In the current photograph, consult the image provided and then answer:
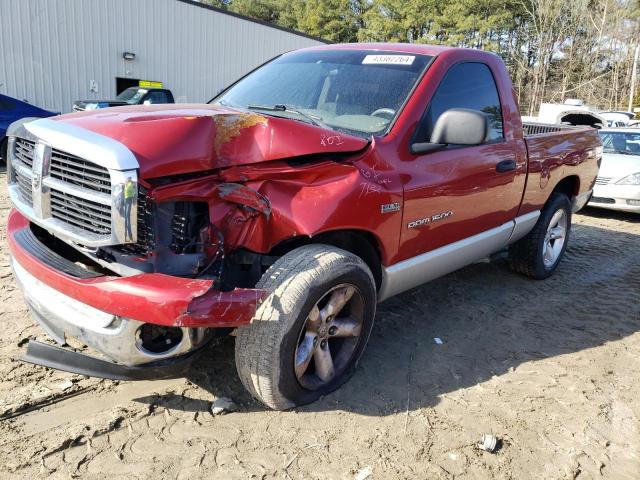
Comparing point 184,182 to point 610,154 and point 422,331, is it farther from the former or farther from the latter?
point 610,154

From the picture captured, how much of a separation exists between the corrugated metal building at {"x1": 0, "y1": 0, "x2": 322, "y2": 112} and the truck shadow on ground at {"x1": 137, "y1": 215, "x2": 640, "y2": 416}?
15139mm

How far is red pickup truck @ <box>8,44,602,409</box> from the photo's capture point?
7.46ft

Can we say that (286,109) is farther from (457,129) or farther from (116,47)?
(116,47)

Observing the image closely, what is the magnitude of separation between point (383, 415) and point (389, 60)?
2213 mm

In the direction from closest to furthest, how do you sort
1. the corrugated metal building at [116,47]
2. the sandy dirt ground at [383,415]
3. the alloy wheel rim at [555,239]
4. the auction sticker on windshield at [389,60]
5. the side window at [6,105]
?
the sandy dirt ground at [383,415]
the auction sticker on windshield at [389,60]
the alloy wheel rim at [555,239]
the side window at [6,105]
the corrugated metal building at [116,47]

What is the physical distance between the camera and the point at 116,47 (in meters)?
17.6

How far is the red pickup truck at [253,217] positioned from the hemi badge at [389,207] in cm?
2

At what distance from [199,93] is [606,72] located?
31.7m

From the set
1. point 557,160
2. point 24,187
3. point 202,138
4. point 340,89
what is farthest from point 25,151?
point 557,160

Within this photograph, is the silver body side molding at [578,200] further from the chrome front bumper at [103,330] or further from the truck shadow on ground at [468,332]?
the chrome front bumper at [103,330]

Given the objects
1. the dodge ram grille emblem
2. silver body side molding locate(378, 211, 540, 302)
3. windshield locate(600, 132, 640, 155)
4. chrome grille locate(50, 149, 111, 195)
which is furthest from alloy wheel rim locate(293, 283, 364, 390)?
windshield locate(600, 132, 640, 155)

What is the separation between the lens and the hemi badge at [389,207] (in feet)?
9.58

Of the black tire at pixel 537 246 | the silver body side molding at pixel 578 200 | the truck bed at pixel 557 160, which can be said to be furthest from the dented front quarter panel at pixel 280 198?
the silver body side molding at pixel 578 200

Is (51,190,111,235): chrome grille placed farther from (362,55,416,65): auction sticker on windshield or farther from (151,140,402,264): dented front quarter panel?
(362,55,416,65): auction sticker on windshield
